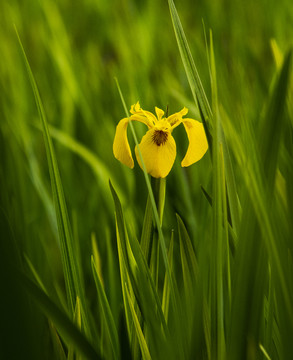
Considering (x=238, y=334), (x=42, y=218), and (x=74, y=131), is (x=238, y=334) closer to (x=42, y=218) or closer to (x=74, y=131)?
(x=42, y=218)

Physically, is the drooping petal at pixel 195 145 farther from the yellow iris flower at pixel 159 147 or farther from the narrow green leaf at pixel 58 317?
the narrow green leaf at pixel 58 317

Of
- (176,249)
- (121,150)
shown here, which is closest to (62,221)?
(121,150)

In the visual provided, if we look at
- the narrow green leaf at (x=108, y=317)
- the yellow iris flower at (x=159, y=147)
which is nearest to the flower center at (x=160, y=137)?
the yellow iris flower at (x=159, y=147)

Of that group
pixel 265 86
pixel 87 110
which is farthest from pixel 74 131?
pixel 265 86

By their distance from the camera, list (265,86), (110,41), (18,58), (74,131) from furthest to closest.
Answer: (110,41), (18,58), (74,131), (265,86)

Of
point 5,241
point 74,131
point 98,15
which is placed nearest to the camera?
point 5,241

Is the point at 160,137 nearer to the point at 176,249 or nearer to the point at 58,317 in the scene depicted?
the point at 58,317

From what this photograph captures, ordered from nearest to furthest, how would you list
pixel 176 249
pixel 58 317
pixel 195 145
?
pixel 58 317 < pixel 195 145 < pixel 176 249
